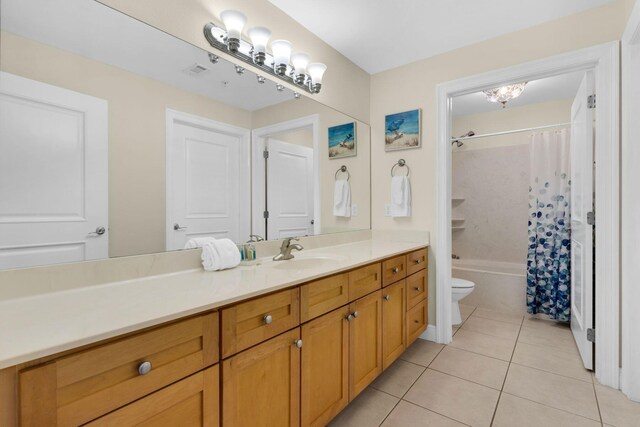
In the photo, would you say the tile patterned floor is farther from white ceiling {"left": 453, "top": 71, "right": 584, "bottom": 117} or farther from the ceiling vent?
white ceiling {"left": 453, "top": 71, "right": 584, "bottom": 117}

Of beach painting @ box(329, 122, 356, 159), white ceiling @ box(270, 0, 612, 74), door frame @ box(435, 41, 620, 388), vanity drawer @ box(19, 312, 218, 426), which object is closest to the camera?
vanity drawer @ box(19, 312, 218, 426)

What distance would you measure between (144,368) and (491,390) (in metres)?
1.88

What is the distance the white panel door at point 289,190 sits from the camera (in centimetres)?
190

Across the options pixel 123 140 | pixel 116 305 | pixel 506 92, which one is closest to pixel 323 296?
pixel 116 305

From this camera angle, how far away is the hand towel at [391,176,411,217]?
8.32 ft

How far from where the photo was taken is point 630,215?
5.58ft

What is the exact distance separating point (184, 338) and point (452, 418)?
4.72 feet

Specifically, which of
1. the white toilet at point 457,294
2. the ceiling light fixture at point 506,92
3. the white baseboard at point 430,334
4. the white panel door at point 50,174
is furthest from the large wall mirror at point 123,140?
the ceiling light fixture at point 506,92

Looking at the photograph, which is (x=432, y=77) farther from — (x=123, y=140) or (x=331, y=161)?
(x=123, y=140)

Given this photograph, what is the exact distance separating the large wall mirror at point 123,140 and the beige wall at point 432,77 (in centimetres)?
105

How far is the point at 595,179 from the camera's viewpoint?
1889mm

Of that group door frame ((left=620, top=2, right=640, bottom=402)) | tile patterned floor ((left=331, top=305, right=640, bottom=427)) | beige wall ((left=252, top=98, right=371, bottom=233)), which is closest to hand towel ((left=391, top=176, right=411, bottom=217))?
beige wall ((left=252, top=98, right=371, bottom=233))

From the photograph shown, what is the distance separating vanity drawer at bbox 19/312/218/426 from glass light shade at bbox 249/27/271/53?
143cm

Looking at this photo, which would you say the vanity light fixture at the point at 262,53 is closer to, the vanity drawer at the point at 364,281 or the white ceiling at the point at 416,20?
the white ceiling at the point at 416,20
